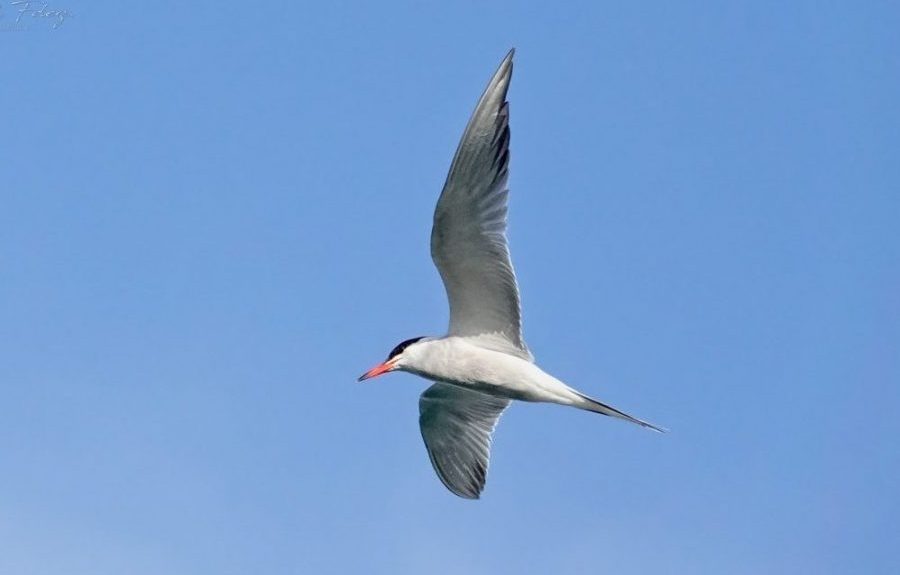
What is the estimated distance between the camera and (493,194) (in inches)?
390

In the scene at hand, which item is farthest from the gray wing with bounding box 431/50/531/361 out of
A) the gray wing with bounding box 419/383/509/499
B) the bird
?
the gray wing with bounding box 419/383/509/499

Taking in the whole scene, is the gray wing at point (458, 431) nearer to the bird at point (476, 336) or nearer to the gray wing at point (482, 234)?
the bird at point (476, 336)

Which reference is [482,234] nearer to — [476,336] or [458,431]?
[476,336]

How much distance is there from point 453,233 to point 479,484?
2.60 meters

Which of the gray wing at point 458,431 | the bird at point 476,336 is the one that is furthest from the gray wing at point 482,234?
the gray wing at point 458,431

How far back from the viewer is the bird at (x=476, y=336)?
968 cm

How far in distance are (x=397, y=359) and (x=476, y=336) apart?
0.66m

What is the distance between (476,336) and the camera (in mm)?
10797

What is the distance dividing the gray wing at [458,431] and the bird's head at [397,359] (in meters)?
0.90

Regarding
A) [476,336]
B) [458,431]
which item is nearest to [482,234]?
[476,336]

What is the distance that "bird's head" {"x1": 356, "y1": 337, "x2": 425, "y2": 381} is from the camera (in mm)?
10758

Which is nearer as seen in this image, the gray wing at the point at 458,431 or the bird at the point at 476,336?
the bird at the point at 476,336

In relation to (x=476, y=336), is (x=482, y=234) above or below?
above

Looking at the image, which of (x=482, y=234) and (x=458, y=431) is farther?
(x=458, y=431)
